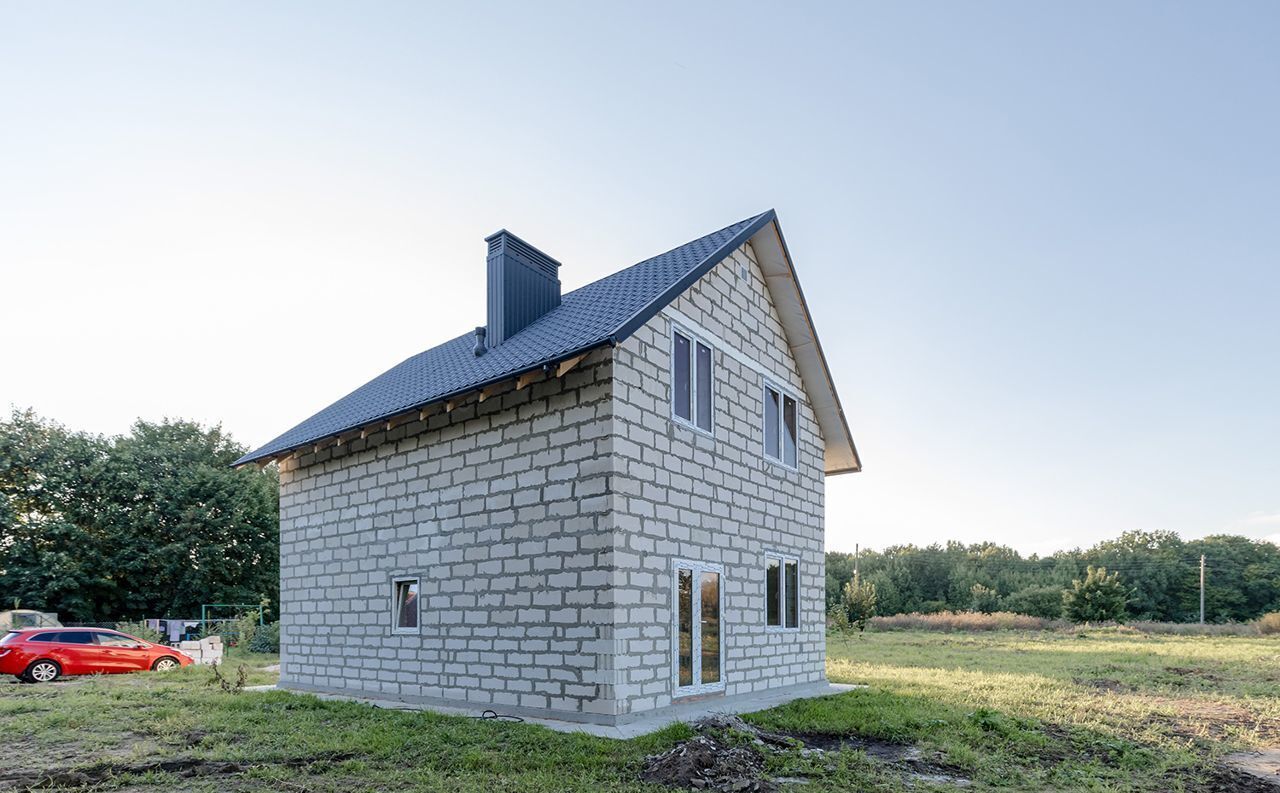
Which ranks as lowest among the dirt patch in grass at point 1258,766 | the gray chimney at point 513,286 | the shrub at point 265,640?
the shrub at point 265,640

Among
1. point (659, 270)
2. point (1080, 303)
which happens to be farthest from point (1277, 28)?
point (659, 270)

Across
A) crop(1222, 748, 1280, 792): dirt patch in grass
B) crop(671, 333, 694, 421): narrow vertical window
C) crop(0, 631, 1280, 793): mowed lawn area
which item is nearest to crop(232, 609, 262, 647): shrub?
crop(0, 631, 1280, 793): mowed lawn area

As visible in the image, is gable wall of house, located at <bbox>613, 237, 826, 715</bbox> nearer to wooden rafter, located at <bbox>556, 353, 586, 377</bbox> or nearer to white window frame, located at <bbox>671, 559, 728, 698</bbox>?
white window frame, located at <bbox>671, 559, 728, 698</bbox>

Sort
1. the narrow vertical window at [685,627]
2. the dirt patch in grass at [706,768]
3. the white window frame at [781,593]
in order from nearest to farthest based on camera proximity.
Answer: the dirt patch in grass at [706,768]
the narrow vertical window at [685,627]
the white window frame at [781,593]

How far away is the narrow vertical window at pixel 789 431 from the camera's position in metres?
14.4

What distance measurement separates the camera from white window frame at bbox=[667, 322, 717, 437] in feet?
36.8

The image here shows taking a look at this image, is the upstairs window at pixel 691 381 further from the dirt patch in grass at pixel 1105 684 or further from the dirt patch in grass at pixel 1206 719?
the dirt patch in grass at pixel 1105 684

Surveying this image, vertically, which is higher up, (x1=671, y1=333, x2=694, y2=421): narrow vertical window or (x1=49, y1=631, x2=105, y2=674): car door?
(x1=671, y1=333, x2=694, y2=421): narrow vertical window

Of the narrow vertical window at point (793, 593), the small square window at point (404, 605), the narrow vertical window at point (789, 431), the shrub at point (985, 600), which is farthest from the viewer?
the shrub at point (985, 600)

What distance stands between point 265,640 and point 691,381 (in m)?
19.0

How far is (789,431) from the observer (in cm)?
1468

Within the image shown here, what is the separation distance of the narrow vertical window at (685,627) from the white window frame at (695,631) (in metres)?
0.02

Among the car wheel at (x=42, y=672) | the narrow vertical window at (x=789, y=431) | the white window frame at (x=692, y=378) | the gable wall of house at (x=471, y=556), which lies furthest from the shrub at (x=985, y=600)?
the car wheel at (x=42, y=672)

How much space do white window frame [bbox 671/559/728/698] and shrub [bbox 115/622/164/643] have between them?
759 inches
